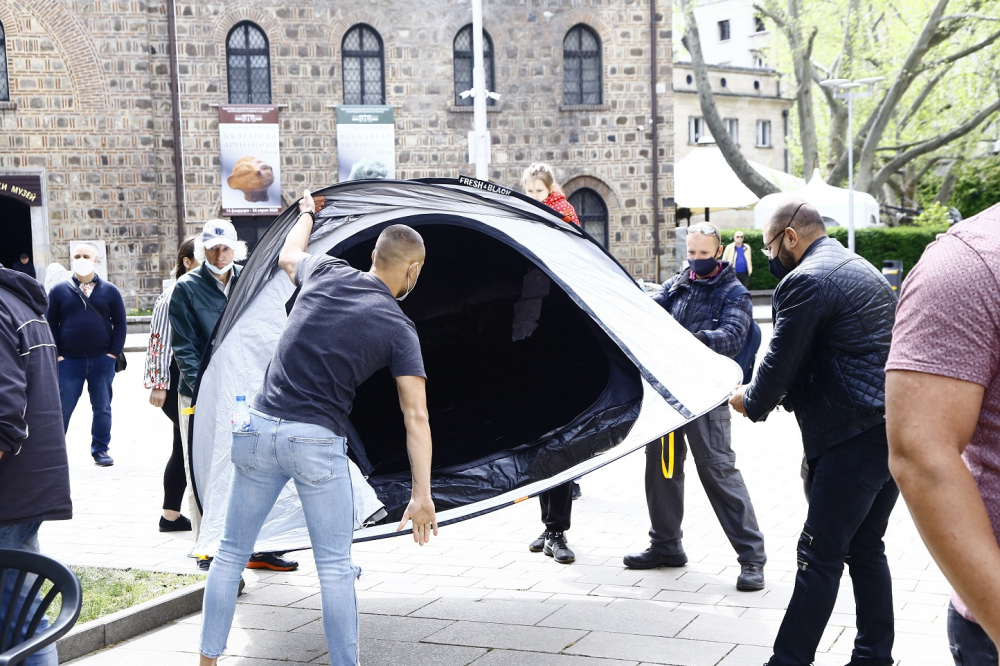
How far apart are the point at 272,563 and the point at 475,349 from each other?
2.10 metres

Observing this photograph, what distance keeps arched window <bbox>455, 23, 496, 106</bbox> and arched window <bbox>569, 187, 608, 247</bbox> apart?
10.4 feet

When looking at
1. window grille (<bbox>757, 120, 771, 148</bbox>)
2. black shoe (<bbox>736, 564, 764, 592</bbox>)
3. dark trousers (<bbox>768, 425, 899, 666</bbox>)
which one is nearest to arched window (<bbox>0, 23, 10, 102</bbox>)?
black shoe (<bbox>736, 564, 764, 592</bbox>)

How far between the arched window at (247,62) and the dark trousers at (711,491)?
66.2ft

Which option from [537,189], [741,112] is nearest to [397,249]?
[537,189]

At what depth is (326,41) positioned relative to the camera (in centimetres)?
2425

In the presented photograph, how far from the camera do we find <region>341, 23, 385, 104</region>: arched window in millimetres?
24531

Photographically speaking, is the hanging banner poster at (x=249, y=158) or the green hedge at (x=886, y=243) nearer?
the hanging banner poster at (x=249, y=158)

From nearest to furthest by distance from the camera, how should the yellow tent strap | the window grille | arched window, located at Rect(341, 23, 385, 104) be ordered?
the yellow tent strap
arched window, located at Rect(341, 23, 385, 104)
the window grille

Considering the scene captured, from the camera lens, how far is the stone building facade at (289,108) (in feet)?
76.0

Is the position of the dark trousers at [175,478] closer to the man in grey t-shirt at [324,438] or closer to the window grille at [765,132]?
the man in grey t-shirt at [324,438]

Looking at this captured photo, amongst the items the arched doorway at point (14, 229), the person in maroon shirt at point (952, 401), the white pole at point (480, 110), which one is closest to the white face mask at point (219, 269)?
the person in maroon shirt at point (952, 401)

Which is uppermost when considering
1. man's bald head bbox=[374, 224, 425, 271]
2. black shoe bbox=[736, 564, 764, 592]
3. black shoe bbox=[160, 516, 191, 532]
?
man's bald head bbox=[374, 224, 425, 271]

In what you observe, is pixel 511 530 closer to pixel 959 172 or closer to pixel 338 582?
pixel 338 582

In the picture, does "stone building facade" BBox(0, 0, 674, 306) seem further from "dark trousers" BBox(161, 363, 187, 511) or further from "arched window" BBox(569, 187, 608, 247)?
"dark trousers" BBox(161, 363, 187, 511)
